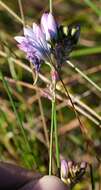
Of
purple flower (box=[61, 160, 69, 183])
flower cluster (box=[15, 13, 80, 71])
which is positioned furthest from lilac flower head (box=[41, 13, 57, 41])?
purple flower (box=[61, 160, 69, 183])

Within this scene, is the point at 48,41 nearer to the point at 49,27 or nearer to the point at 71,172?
the point at 49,27

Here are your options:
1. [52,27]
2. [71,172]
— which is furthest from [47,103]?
[52,27]

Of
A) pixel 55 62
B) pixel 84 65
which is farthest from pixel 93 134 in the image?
pixel 55 62

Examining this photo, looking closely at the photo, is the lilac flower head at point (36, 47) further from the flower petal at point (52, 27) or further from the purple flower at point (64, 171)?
the purple flower at point (64, 171)

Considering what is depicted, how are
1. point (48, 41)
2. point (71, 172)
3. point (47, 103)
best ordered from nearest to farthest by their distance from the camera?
point (48, 41) → point (71, 172) → point (47, 103)

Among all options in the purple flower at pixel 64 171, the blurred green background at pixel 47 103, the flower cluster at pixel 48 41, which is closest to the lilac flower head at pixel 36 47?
the flower cluster at pixel 48 41

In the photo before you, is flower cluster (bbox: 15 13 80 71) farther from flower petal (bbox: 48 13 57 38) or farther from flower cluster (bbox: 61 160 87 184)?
flower cluster (bbox: 61 160 87 184)
